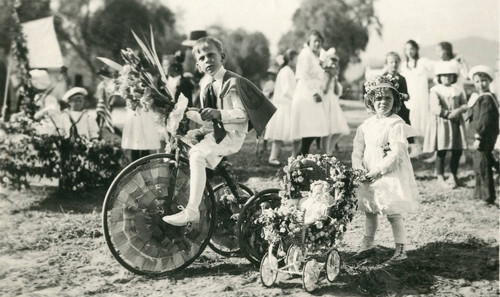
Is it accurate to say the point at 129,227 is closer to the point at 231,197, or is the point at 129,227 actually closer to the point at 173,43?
the point at 231,197

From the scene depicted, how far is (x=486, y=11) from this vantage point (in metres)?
6.05

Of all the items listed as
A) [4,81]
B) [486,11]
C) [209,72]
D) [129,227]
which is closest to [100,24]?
[4,81]

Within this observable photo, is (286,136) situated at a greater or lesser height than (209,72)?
lesser

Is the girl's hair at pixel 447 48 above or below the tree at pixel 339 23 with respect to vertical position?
below

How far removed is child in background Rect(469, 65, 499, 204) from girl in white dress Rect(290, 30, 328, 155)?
7.74 ft

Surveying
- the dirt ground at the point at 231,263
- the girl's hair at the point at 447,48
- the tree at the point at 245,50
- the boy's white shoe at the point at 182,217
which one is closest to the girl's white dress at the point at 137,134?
the dirt ground at the point at 231,263

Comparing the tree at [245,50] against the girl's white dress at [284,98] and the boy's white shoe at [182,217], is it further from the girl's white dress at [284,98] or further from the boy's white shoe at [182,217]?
the boy's white shoe at [182,217]

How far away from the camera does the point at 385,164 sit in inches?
174

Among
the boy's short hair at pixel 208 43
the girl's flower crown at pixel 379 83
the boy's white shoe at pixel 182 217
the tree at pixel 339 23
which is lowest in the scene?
the boy's white shoe at pixel 182 217

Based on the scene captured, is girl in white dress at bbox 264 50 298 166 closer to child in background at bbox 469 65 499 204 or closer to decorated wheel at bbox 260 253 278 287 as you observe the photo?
child in background at bbox 469 65 499 204

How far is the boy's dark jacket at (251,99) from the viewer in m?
4.23

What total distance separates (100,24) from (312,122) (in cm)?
388

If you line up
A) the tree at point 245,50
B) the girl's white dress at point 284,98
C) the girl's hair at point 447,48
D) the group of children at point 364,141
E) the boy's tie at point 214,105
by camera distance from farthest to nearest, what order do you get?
the girl's white dress at point 284,98
the girl's hair at point 447,48
the tree at point 245,50
the boy's tie at point 214,105
the group of children at point 364,141

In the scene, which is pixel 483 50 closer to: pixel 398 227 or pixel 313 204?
pixel 398 227
